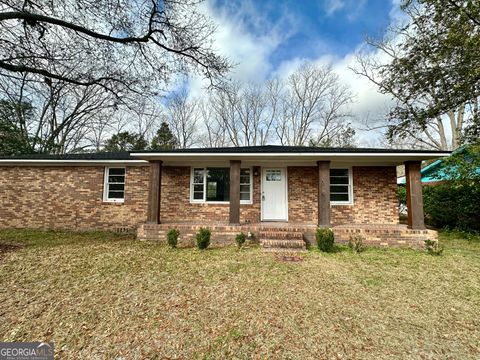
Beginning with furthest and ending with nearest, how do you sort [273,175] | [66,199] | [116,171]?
[116,171] → [66,199] → [273,175]

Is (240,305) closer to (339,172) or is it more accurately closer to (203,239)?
(203,239)

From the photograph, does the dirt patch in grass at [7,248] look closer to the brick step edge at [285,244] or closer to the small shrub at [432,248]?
the brick step edge at [285,244]

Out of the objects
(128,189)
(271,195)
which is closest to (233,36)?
(271,195)

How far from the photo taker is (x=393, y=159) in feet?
23.4

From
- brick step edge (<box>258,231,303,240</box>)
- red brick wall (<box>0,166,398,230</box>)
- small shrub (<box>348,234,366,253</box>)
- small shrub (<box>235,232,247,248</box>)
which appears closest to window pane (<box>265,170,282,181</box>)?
red brick wall (<box>0,166,398,230</box>)

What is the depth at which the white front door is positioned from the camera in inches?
331

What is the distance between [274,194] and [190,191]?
3300 mm

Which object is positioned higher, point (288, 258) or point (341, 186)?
point (341, 186)

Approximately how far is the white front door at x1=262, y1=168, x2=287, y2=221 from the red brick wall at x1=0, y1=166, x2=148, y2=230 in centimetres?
479

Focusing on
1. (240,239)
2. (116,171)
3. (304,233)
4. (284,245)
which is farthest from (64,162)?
(304,233)

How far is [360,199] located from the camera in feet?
27.1

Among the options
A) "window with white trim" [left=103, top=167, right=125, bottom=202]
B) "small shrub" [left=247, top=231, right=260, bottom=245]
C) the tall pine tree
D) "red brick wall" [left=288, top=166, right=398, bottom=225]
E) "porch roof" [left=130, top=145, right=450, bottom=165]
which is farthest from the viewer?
the tall pine tree

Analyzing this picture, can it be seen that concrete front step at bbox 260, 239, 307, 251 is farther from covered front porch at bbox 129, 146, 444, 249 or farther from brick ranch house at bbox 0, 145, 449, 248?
brick ranch house at bbox 0, 145, 449, 248

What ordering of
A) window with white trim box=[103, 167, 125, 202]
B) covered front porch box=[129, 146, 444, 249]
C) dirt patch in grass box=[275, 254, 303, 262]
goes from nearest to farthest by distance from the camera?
dirt patch in grass box=[275, 254, 303, 262] → covered front porch box=[129, 146, 444, 249] → window with white trim box=[103, 167, 125, 202]
